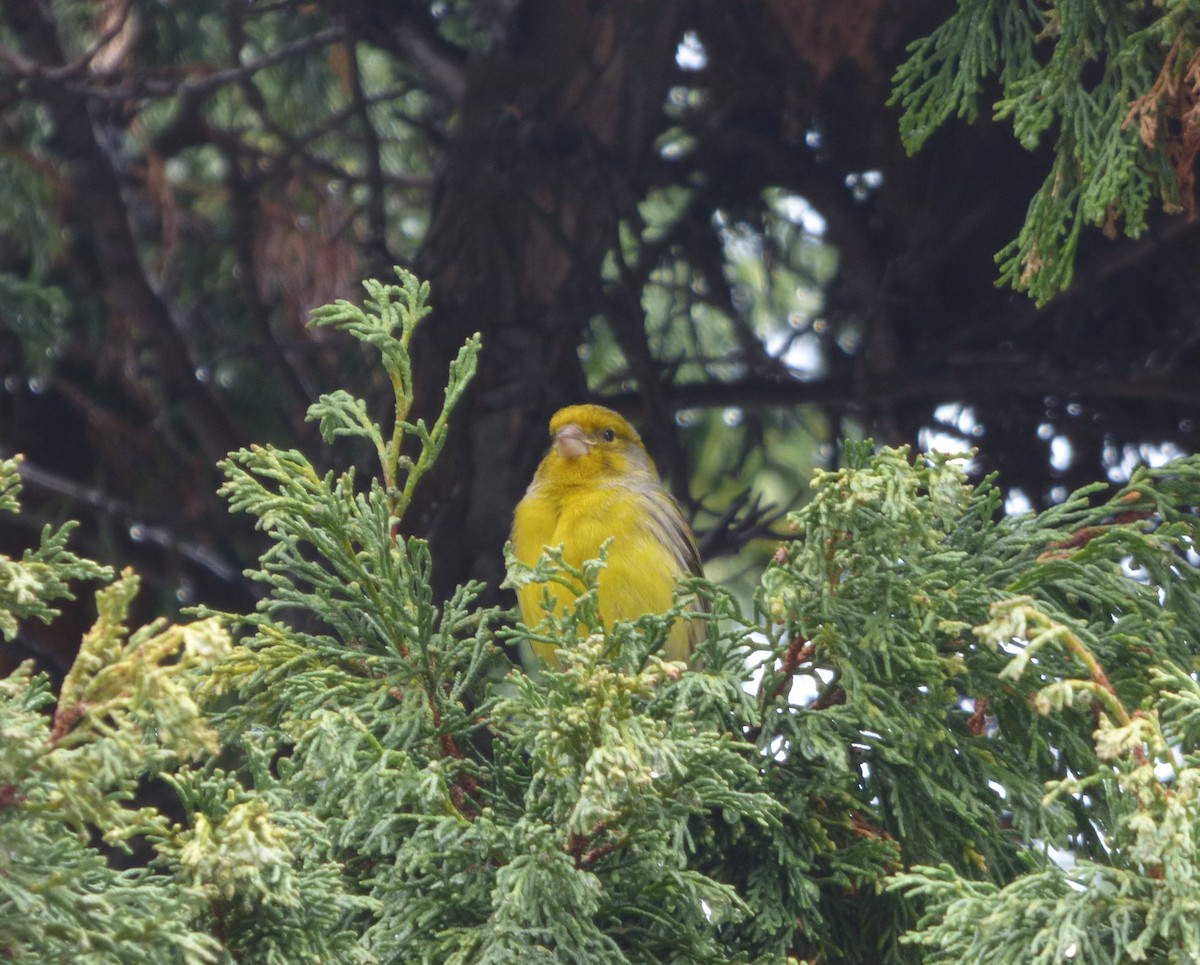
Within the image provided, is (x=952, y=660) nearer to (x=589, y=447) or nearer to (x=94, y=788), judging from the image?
(x=94, y=788)

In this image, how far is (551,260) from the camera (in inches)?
220

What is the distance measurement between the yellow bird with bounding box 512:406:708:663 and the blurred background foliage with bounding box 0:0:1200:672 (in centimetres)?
29

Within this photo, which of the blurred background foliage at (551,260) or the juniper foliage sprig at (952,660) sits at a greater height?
the blurred background foliage at (551,260)

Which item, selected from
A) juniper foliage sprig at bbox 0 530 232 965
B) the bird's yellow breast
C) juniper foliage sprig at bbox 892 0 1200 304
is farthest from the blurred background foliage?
juniper foliage sprig at bbox 0 530 232 965

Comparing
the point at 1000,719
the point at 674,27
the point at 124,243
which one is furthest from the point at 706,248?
the point at 1000,719

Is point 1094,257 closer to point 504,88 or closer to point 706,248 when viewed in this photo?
point 706,248

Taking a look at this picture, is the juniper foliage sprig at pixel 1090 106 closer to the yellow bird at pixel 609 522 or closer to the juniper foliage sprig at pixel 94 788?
the yellow bird at pixel 609 522

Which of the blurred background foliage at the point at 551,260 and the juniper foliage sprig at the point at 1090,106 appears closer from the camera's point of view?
the juniper foliage sprig at the point at 1090,106

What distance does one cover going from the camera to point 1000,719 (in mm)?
2889

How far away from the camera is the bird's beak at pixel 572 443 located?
512 cm

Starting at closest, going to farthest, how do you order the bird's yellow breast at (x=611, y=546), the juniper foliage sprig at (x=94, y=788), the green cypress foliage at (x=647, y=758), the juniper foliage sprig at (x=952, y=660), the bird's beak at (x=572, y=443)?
1. the juniper foliage sprig at (x=94, y=788)
2. the green cypress foliage at (x=647, y=758)
3. the juniper foliage sprig at (x=952, y=660)
4. the bird's yellow breast at (x=611, y=546)
5. the bird's beak at (x=572, y=443)

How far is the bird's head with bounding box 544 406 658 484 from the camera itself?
5.13 metres

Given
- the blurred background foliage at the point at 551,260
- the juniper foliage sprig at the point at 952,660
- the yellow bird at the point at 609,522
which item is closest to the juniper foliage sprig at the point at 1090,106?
the juniper foliage sprig at the point at 952,660

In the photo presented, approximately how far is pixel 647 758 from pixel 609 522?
245 centimetres
